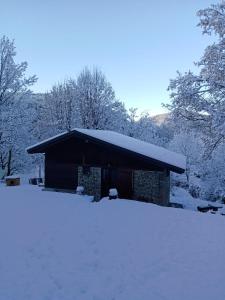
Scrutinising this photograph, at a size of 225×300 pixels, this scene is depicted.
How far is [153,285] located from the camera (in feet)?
28.9

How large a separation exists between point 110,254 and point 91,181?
12.1 meters

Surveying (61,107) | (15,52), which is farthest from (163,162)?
(61,107)

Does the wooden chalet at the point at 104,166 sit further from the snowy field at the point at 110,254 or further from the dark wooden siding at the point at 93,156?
the snowy field at the point at 110,254

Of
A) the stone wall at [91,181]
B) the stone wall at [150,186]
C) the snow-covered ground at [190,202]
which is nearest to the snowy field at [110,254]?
the stone wall at [150,186]

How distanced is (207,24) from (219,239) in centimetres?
1082

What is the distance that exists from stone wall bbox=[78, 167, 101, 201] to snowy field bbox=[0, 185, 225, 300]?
5547mm

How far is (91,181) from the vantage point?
74.9 feet

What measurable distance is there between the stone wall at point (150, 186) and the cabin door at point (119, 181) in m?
0.41

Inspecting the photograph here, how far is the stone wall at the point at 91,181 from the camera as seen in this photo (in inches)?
891

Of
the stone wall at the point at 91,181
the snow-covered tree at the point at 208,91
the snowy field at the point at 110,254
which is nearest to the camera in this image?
the snowy field at the point at 110,254

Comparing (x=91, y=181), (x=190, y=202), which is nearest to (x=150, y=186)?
(x=91, y=181)

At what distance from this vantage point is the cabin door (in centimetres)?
2198

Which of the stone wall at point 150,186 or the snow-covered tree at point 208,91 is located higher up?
the snow-covered tree at point 208,91

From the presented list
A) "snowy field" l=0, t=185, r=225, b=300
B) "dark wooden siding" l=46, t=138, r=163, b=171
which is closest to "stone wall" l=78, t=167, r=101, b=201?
"dark wooden siding" l=46, t=138, r=163, b=171
